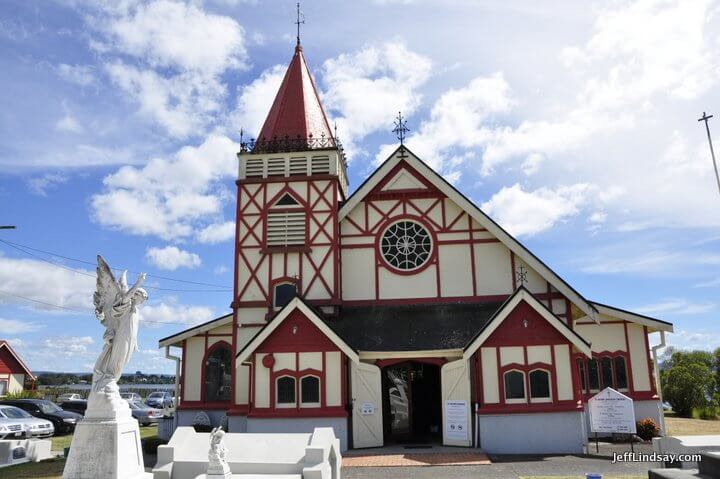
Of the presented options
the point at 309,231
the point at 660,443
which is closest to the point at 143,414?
the point at 309,231

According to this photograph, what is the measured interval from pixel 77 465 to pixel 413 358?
1155cm

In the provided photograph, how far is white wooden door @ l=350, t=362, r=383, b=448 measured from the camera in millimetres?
18922

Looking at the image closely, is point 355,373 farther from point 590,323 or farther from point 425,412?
point 590,323

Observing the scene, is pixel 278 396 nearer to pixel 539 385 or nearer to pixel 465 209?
pixel 539 385

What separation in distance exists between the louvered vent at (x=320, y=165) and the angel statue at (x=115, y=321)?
12764 millimetres

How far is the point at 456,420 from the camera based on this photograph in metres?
18.6

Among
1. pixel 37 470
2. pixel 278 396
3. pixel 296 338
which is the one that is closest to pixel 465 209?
pixel 296 338

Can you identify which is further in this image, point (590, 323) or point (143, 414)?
point (143, 414)

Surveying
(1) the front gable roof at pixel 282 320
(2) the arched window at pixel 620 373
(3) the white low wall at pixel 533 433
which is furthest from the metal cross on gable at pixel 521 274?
(1) the front gable roof at pixel 282 320

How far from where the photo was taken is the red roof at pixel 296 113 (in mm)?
24172

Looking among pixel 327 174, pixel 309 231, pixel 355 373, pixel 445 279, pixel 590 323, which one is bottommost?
pixel 355 373

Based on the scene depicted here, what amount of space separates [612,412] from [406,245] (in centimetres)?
925

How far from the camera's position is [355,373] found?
19.5 meters

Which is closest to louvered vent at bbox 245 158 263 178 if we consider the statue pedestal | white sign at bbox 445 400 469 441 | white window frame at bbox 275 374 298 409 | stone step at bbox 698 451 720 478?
white window frame at bbox 275 374 298 409
